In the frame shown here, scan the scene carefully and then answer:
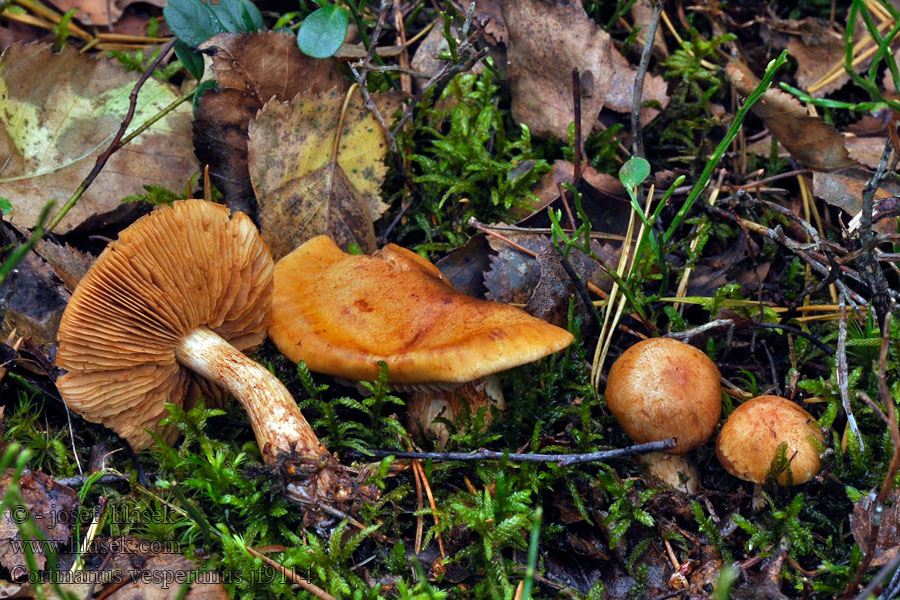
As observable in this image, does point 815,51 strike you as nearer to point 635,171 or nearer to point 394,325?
point 635,171

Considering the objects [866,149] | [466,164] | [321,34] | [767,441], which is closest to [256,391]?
[466,164]

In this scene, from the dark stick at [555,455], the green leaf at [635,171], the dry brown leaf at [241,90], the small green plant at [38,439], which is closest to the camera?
the dark stick at [555,455]

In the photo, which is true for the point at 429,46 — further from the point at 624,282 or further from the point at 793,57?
the point at 793,57

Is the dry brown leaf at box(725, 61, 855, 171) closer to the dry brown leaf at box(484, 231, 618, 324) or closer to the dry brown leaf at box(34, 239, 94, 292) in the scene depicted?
the dry brown leaf at box(484, 231, 618, 324)

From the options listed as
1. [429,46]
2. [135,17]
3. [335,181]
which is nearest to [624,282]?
[335,181]

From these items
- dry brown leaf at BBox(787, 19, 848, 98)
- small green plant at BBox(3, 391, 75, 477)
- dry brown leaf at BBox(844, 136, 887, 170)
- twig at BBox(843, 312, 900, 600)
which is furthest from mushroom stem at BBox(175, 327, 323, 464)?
dry brown leaf at BBox(787, 19, 848, 98)

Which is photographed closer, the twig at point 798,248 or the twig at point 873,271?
the twig at point 873,271

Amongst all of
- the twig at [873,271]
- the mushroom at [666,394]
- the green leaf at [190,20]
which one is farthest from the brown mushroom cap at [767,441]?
the green leaf at [190,20]

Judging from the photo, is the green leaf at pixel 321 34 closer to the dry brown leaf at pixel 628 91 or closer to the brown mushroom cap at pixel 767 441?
the dry brown leaf at pixel 628 91
